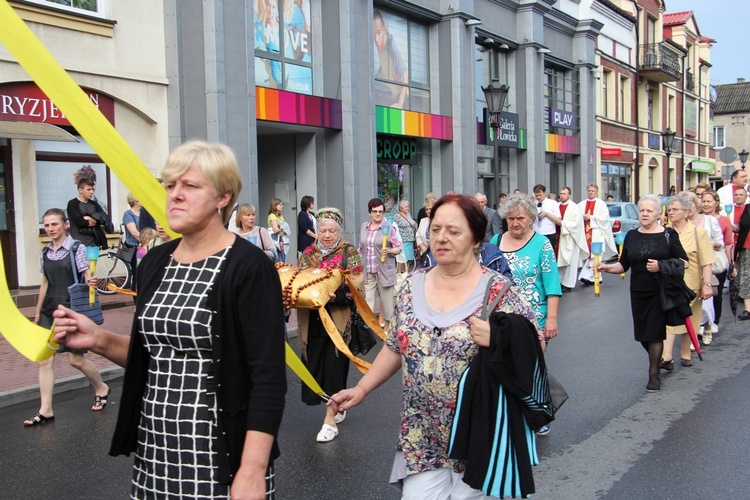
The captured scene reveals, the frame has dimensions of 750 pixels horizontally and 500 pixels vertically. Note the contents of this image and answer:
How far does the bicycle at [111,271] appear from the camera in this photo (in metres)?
13.3

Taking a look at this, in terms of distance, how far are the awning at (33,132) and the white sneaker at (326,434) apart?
7.79 metres

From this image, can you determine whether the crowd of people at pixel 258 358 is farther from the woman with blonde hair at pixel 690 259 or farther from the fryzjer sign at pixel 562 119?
the fryzjer sign at pixel 562 119

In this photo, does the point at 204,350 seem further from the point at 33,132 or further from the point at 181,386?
the point at 33,132

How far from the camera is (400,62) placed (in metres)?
21.5

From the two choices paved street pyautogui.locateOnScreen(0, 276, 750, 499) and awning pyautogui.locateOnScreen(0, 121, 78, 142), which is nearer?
paved street pyautogui.locateOnScreen(0, 276, 750, 499)

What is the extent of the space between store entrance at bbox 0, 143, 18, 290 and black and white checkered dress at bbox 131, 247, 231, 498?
1109cm

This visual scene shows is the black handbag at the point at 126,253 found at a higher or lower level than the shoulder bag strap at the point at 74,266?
lower

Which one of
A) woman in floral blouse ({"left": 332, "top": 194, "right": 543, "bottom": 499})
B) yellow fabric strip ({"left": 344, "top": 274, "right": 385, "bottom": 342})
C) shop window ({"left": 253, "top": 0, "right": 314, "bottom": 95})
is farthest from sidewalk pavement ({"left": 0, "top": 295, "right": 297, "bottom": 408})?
shop window ({"left": 253, "top": 0, "right": 314, "bottom": 95})

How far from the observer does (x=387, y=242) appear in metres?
11.2

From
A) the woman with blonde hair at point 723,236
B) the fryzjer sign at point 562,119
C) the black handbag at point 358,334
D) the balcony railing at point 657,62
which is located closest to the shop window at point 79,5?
the black handbag at point 358,334

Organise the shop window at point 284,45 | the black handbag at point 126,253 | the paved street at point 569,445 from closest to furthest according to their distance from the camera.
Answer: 1. the paved street at point 569,445
2. the black handbag at point 126,253
3. the shop window at point 284,45

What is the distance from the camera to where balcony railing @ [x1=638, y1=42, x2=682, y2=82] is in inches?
→ 1553

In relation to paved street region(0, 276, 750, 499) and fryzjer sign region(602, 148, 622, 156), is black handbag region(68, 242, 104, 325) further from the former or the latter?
fryzjer sign region(602, 148, 622, 156)

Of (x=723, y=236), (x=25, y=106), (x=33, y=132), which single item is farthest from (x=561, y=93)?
(x=33, y=132)
